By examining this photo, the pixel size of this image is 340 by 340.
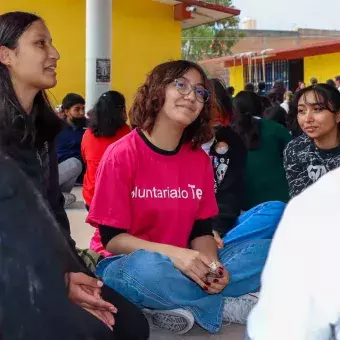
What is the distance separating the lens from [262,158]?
4.38 m

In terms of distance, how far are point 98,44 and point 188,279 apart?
5.72 metres

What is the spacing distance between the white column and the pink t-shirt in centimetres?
526

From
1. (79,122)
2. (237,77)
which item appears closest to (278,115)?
(79,122)

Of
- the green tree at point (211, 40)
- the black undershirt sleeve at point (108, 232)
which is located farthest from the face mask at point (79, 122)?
the green tree at point (211, 40)

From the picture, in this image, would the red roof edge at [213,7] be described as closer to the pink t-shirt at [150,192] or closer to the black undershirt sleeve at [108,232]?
the pink t-shirt at [150,192]

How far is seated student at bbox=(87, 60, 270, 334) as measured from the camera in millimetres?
2711

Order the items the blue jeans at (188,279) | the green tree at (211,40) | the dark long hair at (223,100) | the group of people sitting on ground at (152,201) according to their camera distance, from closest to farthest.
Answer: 1. the group of people sitting on ground at (152,201)
2. the blue jeans at (188,279)
3. the dark long hair at (223,100)
4. the green tree at (211,40)

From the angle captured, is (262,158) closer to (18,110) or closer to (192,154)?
(192,154)

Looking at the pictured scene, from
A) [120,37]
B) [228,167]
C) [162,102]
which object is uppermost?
[120,37]

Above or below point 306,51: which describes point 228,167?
below

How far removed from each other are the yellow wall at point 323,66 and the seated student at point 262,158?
1280cm

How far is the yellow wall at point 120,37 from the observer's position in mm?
10398

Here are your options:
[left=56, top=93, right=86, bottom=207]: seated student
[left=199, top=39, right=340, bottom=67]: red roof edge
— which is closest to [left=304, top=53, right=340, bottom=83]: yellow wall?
[left=199, top=39, right=340, bottom=67]: red roof edge

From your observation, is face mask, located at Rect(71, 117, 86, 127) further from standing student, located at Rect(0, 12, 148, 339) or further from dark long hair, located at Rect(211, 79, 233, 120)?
standing student, located at Rect(0, 12, 148, 339)
